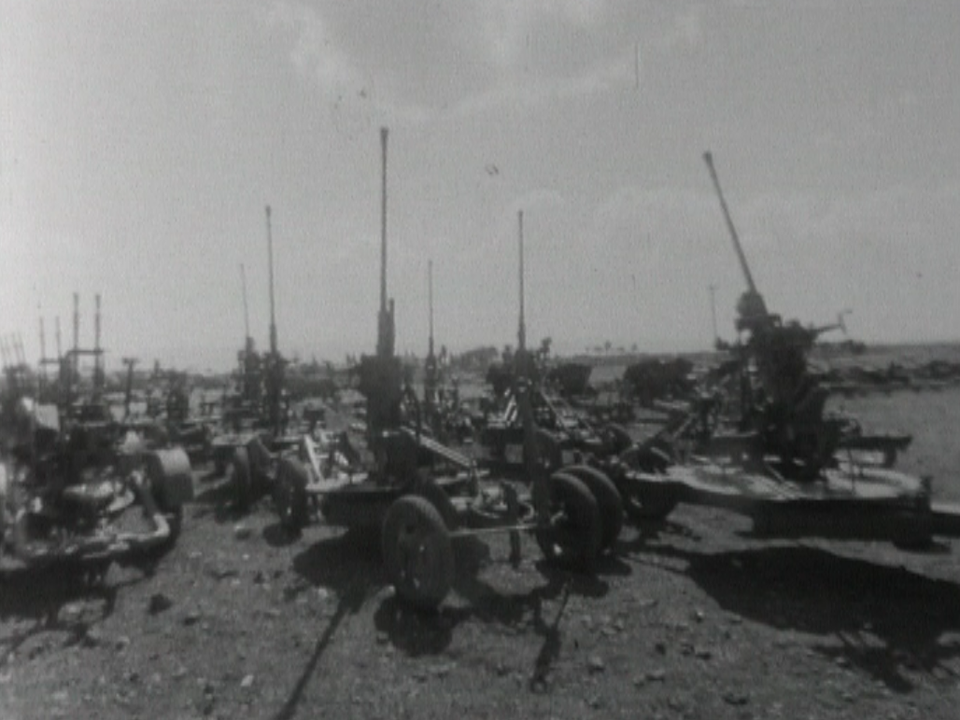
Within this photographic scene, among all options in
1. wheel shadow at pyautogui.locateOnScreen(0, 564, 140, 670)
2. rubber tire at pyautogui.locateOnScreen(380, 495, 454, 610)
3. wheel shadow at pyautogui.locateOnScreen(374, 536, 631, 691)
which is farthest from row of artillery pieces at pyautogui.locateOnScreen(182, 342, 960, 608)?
wheel shadow at pyautogui.locateOnScreen(0, 564, 140, 670)

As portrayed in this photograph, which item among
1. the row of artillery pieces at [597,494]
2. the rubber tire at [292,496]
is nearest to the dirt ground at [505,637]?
the row of artillery pieces at [597,494]

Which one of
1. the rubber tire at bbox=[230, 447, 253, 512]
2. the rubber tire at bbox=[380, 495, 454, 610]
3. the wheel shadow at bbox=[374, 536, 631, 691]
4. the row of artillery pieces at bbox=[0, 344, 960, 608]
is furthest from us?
the rubber tire at bbox=[230, 447, 253, 512]

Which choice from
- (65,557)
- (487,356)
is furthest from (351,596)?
(487,356)

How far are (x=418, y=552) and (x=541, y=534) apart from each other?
6.27 ft

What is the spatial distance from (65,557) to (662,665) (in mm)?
6070

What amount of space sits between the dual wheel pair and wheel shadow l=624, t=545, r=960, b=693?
99 centimetres

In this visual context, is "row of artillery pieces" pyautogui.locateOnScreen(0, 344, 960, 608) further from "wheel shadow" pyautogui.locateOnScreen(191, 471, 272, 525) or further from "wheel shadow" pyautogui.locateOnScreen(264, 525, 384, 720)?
"wheel shadow" pyautogui.locateOnScreen(191, 471, 272, 525)

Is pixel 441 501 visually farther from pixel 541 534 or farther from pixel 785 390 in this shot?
pixel 785 390

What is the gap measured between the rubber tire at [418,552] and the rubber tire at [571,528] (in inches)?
54.6

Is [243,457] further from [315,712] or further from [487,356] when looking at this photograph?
[487,356]

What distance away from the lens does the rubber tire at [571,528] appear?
27.0 feet

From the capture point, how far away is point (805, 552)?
9180mm

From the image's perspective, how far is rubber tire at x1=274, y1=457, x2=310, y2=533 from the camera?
427 inches

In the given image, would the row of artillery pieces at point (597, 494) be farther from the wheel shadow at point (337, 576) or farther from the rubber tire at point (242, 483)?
the rubber tire at point (242, 483)
